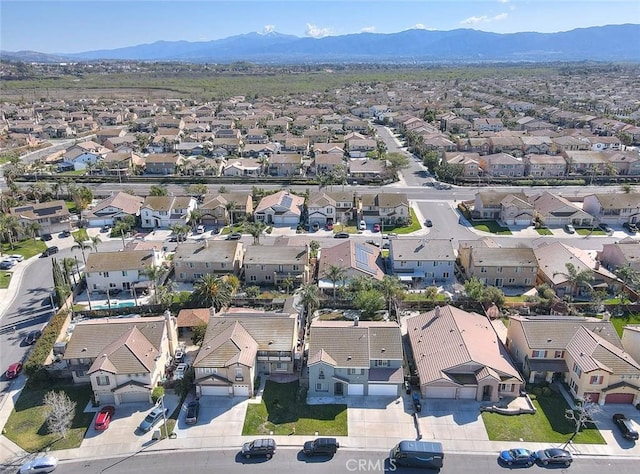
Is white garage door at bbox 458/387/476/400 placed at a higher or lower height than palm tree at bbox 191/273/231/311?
lower

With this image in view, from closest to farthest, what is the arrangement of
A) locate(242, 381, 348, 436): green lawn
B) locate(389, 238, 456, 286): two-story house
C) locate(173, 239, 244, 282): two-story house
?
locate(242, 381, 348, 436): green lawn
locate(173, 239, 244, 282): two-story house
locate(389, 238, 456, 286): two-story house

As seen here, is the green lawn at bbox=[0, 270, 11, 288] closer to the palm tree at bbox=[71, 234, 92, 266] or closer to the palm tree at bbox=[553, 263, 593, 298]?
the palm tree at bbox=[71, 234, 92, 266]

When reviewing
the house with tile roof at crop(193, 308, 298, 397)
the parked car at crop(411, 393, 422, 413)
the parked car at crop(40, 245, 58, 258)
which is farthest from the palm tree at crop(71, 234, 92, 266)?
the parked car at crop(411, 393, 422, 413)

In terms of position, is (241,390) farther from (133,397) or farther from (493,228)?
(493,228)

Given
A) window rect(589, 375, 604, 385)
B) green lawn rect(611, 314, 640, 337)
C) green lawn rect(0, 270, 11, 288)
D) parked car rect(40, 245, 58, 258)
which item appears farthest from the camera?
parked car rect(40, 245, 58, 258)

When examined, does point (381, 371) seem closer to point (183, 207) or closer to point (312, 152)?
point (183, 207)

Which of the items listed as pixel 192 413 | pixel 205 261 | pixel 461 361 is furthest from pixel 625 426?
pixel 205 261

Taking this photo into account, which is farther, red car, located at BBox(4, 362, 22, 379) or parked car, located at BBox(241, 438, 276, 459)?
red car, located at BBox(4, 362, 22, 379)

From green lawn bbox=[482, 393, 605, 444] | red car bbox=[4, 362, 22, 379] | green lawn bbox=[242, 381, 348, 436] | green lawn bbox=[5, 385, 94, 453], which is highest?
red car bbox=[4, 362, 22, 379]

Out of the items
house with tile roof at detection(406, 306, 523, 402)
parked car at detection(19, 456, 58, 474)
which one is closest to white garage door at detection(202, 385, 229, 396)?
parked car at detection(19, 456, 58, 474)
